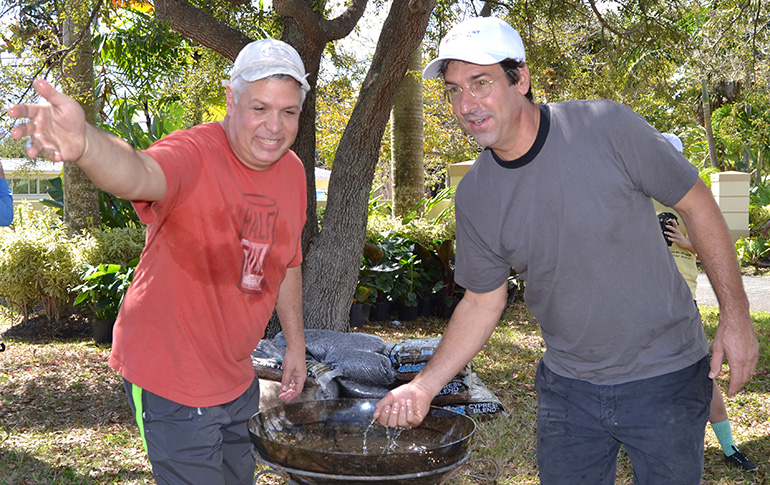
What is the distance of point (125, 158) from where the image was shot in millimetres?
1585

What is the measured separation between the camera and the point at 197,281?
2.06 meters

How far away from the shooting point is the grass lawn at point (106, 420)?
3.91 meters

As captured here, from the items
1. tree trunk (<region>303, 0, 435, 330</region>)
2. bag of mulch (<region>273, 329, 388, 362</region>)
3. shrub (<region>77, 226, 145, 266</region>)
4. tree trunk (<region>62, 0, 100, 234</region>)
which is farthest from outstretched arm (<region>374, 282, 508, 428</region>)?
tree trunk (<region>62, 0, 100, 234</region>)

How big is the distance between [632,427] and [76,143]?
1.77 metres

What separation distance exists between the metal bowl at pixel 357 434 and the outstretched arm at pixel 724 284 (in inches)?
32.1

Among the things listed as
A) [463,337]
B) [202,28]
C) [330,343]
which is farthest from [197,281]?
[202,28]

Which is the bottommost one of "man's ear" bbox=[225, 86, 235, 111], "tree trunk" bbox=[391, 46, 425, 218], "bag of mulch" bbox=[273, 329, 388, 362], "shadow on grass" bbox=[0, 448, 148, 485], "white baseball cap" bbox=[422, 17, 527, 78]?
"shadow on grass" bbox=[0, 448, 148, 485]

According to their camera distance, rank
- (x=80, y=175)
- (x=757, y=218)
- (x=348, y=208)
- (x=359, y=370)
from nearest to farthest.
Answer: (x=359, y=370) → (x=348, y=208) → (x=80, y=175) → (x=757, y=218)

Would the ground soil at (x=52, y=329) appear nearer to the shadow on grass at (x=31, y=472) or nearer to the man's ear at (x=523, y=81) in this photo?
the shadow on grass at (x=31, y=472)

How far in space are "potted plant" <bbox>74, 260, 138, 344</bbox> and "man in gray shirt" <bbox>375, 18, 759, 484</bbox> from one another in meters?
5.45

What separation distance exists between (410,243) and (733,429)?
4629 mm

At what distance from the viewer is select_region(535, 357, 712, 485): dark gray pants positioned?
2105 mm

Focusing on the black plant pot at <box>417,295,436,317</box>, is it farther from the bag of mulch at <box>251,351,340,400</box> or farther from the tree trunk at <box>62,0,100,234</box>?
the bag of mulch at <box>251,351,340,400</box>

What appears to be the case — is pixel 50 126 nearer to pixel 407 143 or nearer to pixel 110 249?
pixel 110 249
